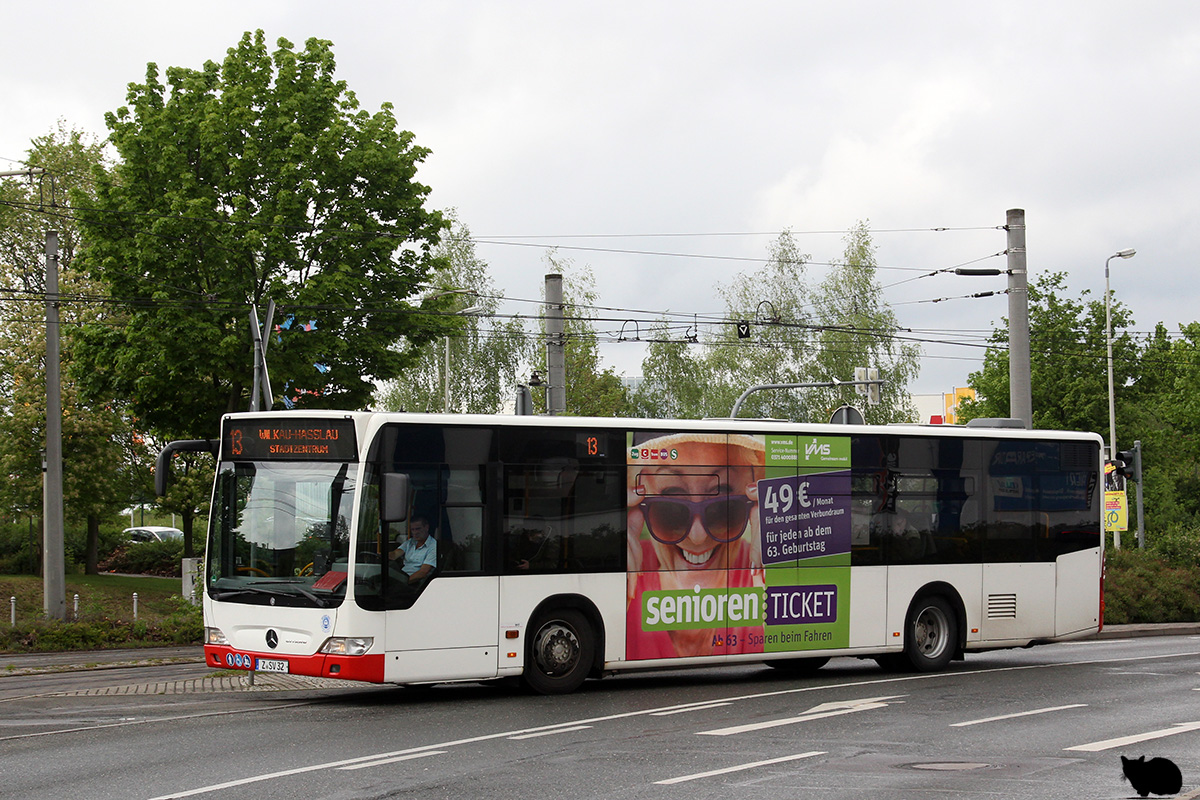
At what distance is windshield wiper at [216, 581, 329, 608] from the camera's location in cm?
1318

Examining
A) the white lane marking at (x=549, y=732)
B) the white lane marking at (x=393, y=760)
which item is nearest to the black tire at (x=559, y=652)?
the white lane marking at (x=549, y=732)

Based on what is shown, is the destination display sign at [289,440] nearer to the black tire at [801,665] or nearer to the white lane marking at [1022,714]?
the white lane marking at [1022,714]

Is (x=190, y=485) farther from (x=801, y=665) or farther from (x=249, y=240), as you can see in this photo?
(x=801, y=665)

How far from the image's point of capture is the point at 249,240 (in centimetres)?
2878

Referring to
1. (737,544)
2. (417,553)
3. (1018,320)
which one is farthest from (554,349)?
(417,553)

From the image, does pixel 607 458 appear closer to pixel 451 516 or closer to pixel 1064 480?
pixel 451 516

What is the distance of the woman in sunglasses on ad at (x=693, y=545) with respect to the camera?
14.9 meters

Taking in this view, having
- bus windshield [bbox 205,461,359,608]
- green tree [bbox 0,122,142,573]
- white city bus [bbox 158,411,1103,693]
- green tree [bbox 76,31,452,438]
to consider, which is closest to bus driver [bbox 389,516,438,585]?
white city bus [bbox 158,411,1103,693]

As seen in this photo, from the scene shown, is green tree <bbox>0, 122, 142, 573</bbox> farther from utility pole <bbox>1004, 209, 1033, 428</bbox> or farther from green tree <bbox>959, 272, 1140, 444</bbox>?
green tree <bbox>959, 272, 1140, 444</bbox>

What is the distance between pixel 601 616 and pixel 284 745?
4.65 m

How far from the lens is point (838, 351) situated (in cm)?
5209

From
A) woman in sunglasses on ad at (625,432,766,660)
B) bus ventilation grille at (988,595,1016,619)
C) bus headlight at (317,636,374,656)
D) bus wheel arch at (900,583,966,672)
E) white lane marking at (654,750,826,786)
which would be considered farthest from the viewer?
bus ventilation grille at (988,595,1016,619)

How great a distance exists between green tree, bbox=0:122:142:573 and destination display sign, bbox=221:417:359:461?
24823 millimetres

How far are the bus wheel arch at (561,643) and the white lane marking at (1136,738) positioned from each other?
17.9ft
